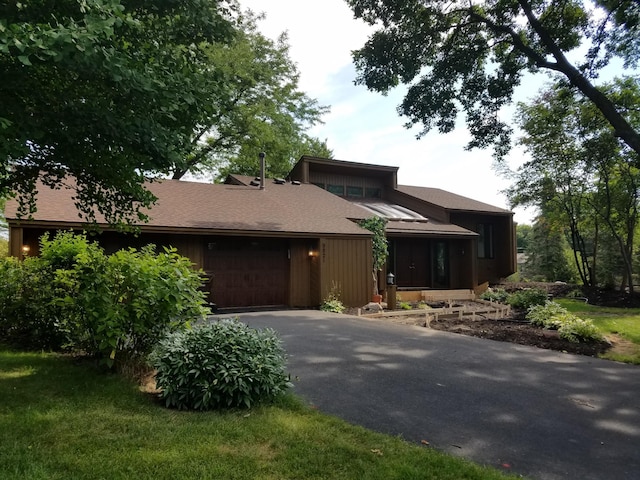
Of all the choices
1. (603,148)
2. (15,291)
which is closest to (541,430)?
(15,291)

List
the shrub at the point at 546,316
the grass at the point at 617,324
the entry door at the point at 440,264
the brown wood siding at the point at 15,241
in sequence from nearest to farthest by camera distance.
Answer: the grass at the point at 617,324
the brown wood siding at the point at 15,241
the shrub at the point at 546,316
the entry door at the point at 440,264

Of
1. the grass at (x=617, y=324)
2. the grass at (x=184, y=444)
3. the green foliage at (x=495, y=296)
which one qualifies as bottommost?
the grass at (x=617, y=324)

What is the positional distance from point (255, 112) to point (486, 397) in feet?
68.8

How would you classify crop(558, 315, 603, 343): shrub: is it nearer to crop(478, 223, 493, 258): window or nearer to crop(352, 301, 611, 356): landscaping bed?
crop(352, 301, 611, 356): landscaping bed

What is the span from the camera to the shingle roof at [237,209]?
1099 cm

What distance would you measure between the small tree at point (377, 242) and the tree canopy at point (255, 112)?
10.8 meters

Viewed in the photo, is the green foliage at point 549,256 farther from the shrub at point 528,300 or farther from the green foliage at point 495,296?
the shrub at point 528,300

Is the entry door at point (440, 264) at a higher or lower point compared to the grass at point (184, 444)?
higher

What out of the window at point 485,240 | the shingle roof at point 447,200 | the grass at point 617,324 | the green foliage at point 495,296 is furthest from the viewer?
the window at point 485,240

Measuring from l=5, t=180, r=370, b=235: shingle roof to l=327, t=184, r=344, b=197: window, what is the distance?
2.20 m

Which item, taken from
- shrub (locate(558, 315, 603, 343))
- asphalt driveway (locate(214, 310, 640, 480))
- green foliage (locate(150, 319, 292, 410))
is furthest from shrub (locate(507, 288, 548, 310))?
green foliage (locate(150, 319, 292, 410))

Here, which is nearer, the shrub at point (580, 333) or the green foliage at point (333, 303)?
the shrub at point (580, 333)

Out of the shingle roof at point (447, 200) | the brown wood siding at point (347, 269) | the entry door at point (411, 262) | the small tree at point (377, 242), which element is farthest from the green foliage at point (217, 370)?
the shingle roof at point (447, 200)

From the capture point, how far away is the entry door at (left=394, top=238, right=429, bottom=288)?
17.6 metres
